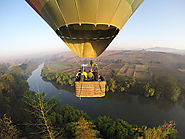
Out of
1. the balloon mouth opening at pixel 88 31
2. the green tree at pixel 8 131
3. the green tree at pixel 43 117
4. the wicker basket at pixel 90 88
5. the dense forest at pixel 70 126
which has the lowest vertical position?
the dense forest at pixel 70 126

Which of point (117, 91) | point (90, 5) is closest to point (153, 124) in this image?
point (117, 91)

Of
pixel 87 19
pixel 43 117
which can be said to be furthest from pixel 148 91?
pixel 87 19

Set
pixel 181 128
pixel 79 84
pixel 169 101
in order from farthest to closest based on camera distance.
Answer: pixel 169 101 → pixel 181 128 → pixel 79 84

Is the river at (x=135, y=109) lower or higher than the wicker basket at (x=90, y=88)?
lower

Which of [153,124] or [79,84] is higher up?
[79,84]

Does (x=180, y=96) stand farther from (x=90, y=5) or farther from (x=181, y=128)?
(x=90, y=5)

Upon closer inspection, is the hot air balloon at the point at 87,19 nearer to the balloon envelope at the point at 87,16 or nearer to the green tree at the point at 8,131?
the balloon envelope at the point at 87,16

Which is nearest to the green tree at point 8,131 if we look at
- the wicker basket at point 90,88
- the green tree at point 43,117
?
the green tree at point 43,117

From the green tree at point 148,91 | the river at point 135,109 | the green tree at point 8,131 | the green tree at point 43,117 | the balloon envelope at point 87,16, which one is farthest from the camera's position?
the green tree at point 148,91

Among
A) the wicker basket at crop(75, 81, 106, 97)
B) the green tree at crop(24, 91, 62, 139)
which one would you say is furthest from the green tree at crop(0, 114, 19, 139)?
the wicker basket at crop(75, 81, 106, 97)
